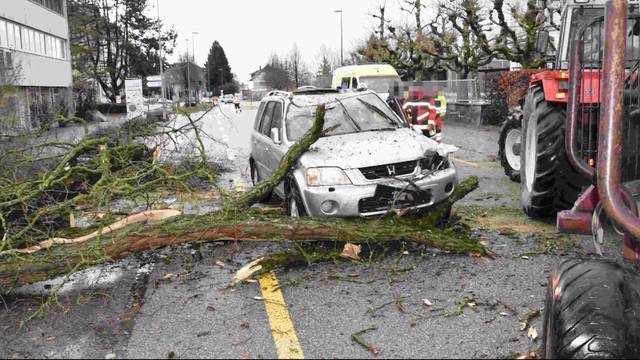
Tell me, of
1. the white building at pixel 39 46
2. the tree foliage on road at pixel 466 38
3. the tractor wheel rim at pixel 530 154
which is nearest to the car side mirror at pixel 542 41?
the tractor wheel rim at pixel 530 154

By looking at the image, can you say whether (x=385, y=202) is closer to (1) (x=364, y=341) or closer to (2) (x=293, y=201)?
(2) (x=293, y=201)

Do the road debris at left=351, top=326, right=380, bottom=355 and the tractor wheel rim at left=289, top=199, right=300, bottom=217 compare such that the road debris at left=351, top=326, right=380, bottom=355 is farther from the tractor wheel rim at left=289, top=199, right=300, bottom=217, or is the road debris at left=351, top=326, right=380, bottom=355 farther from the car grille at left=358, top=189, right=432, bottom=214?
the tractor wheel rim at left=289, top=199, right=300, bottom=217

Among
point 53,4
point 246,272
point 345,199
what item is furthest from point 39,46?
point 246,272

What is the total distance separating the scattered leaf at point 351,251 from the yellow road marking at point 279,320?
697 millimetres

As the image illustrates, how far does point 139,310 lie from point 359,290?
167 centimetres

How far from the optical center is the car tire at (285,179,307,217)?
6.57 meters

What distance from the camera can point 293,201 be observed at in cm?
677

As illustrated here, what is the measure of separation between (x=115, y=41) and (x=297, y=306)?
6544 cm

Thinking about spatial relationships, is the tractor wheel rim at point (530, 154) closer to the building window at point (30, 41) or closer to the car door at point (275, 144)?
the car door at point (275, 144)

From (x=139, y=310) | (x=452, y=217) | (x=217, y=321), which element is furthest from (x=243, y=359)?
(x=452, y=217)

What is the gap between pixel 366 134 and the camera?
7.49 m

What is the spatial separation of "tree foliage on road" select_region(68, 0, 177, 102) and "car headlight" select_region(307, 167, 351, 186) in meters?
55.9

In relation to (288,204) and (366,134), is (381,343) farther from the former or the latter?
(366,134)

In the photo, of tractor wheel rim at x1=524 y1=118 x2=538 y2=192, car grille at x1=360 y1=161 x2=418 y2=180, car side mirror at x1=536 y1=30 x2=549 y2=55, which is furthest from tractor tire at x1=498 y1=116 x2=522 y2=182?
A: car grille at x1=360 y1=161 x2=418 y2=180
